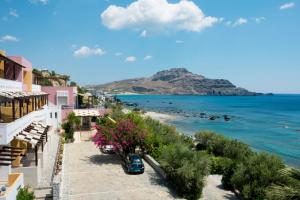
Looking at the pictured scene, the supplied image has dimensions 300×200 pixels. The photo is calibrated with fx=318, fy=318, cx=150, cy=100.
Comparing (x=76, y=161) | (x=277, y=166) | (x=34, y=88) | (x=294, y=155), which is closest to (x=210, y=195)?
(x=277, y=166)

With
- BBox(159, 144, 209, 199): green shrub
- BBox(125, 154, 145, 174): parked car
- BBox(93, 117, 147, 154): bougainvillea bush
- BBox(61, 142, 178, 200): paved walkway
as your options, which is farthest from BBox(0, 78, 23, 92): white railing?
A: BBox(159, 144, 209, 199): green shrub

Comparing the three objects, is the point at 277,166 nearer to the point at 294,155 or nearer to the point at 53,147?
the point at 53,147

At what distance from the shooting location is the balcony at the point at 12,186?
13.6 m

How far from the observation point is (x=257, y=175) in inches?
780

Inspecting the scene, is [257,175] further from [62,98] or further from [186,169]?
[62,98]

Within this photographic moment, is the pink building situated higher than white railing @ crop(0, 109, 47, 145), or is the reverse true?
the pink building

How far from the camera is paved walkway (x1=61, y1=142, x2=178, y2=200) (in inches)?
766

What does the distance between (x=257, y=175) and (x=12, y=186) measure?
46.1 feet

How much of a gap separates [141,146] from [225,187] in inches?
339

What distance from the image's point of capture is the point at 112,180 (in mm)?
22203

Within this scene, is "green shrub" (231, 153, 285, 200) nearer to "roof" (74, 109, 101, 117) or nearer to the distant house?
"roof" (74, 109, 101, 117)

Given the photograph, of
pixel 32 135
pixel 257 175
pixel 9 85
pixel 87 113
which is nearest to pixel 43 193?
pixel 32 135

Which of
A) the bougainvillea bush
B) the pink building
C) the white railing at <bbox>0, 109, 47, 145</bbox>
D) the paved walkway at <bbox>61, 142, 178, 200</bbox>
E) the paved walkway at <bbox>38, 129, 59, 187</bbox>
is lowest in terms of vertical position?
the paved walkway at <bbox>61, 142, 178, 200</bbox>

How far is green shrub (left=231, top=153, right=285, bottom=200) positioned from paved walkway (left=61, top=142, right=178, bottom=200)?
460 cm
